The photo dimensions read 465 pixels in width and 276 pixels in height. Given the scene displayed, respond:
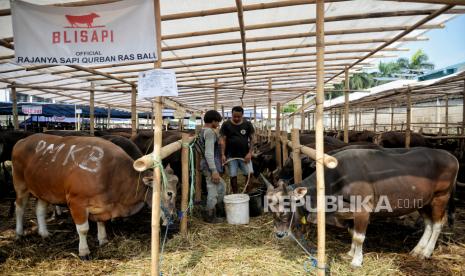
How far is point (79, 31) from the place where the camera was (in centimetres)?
316

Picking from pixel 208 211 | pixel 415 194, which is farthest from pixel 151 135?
pixel 415 194

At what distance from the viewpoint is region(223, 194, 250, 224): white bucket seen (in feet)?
18.2

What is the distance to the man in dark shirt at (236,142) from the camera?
6.56 m

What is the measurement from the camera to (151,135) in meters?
9.48

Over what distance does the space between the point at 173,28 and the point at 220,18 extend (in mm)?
792

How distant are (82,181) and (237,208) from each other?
8.30 feet

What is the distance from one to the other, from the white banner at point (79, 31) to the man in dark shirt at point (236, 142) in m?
3.56

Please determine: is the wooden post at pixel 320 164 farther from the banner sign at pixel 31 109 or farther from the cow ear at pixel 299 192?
the banner sign at pixel 31 109

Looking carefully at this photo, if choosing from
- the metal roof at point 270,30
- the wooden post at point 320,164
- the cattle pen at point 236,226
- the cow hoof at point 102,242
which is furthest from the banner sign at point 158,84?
the cow hoof at point 102,242

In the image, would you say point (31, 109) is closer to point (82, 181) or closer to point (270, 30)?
point (82, 181)

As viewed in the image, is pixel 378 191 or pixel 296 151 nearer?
pixel 378 191

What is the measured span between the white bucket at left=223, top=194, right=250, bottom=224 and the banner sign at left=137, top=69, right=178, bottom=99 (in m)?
2.81

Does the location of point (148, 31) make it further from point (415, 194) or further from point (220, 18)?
point (415, 194)

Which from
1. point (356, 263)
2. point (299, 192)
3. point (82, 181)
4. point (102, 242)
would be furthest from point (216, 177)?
point (356, 263)
